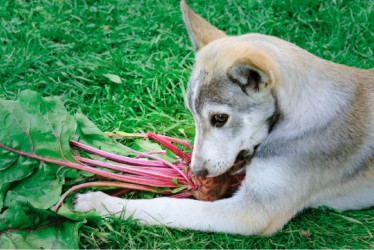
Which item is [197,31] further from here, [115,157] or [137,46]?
[137,46]

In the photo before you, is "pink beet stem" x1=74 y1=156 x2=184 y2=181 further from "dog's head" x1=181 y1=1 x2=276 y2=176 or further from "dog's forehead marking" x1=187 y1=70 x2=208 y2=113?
"dog's forehead marking" x1=187 y1=70 x2=208 y2=113

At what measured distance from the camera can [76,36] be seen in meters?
6.19

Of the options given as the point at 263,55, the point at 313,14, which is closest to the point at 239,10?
the point at 313,14

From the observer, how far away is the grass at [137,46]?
5.46 meters

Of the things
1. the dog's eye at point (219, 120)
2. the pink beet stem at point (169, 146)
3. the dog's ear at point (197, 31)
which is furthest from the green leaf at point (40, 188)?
the dog's ear at point (197, 31)

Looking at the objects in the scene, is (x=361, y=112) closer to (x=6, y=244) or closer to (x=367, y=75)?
(x=367, y=75)

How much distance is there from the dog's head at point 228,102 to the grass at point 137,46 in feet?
3.35

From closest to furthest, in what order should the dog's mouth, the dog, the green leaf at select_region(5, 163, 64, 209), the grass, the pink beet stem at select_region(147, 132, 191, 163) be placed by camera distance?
the dog → the green leaf at select_region(5, 163, 64, 209) → the dog's mouth → the pink beet stem at select_region(147, 132, 191, 163) → the grass

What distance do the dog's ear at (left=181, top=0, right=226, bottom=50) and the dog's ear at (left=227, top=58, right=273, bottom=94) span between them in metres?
0.76

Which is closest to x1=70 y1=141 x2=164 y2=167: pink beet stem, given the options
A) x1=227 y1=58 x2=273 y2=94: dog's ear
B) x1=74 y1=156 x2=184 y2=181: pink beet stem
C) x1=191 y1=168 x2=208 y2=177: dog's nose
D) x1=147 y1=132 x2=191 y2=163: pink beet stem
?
x1=74 y1=156 x2=184 y2=181: pink beet stem

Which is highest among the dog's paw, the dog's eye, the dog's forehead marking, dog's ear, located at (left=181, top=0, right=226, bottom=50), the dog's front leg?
dog's ear, located at (left=181, top=0, right=226, bottom=50)

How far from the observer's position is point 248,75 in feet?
11.8

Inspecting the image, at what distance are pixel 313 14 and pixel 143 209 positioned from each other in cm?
382

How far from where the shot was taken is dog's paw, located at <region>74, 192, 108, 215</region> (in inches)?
166
